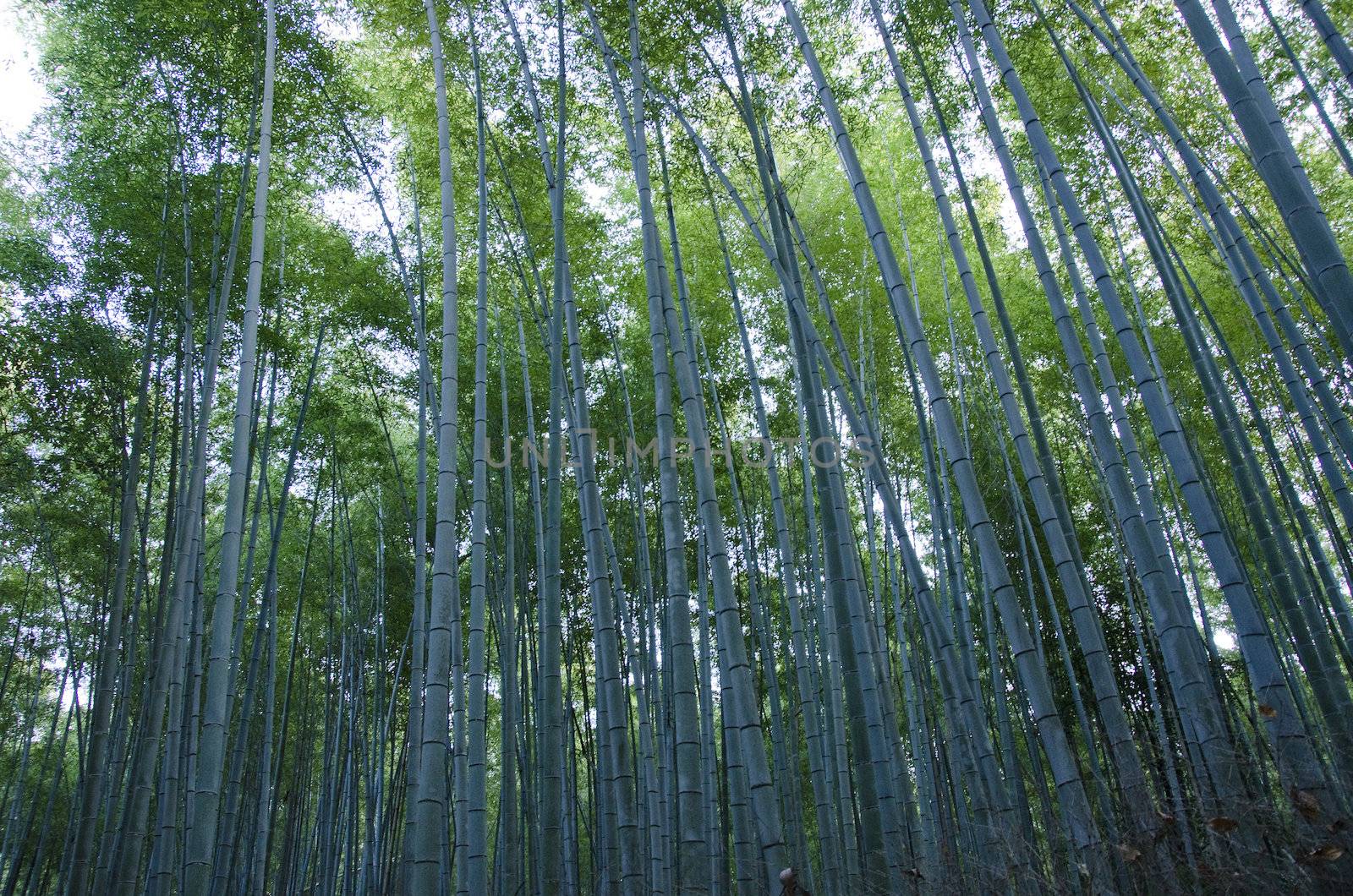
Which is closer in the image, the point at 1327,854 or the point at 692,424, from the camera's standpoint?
the point at 1327,854

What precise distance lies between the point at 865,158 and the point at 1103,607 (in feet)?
14.0

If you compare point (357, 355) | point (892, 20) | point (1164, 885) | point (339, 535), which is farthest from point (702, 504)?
point (339, 535)

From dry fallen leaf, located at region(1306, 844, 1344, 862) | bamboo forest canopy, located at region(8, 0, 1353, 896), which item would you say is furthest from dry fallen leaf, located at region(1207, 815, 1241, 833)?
dry fallen leaf, located at region(1306, 844, 1344, 862)

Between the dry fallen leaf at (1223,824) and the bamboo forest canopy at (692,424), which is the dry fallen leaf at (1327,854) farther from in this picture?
the dry fallen leaf at (1223,824)

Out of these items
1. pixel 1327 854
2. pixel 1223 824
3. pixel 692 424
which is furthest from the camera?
pixel 692 424

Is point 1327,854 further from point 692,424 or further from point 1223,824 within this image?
point 692,424

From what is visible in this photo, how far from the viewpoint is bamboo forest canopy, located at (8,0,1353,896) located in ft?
7.35

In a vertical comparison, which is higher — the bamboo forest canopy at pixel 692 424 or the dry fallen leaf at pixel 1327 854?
the bamboo forest canopy at pixel 692 424

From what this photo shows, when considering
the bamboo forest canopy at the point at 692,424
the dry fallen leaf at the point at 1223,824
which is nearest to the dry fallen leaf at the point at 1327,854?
the bamboo forest canopy at the point at 692,424

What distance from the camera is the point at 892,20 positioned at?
4.36 metres

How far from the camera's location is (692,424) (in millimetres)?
2479

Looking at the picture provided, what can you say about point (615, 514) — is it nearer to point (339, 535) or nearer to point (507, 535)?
point (507, 535)

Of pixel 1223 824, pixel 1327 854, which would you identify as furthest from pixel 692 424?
pixel 1327 854

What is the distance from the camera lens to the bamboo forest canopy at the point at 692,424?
2.24 meters
